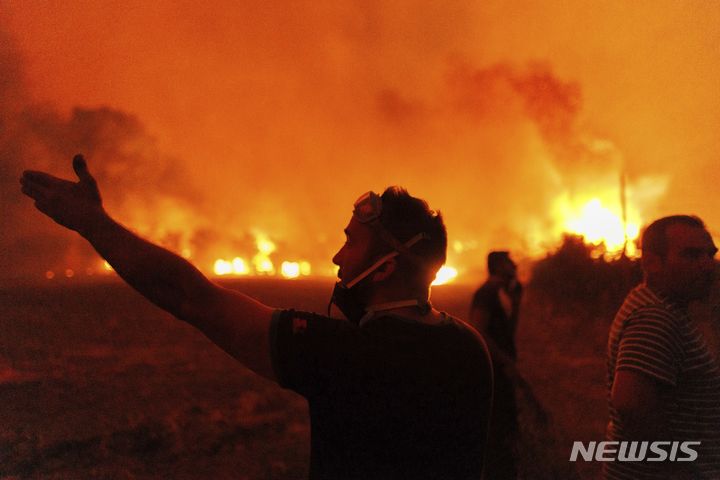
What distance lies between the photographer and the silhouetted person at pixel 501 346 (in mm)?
3793

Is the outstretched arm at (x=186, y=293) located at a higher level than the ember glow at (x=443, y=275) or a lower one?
lower

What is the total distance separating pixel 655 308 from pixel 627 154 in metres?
20.5

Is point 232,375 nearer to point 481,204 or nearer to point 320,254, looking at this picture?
point 481,204

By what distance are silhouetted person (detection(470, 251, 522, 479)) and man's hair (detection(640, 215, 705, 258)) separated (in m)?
1.50

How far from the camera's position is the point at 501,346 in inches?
187

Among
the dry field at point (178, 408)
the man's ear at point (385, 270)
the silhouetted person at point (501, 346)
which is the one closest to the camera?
the man's ear at point (385, 270)

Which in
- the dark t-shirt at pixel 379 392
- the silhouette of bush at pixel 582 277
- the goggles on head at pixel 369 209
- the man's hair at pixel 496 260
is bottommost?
the dark t-shirt at pixel 379 392

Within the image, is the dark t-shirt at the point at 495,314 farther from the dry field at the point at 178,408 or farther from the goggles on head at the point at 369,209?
the goggles on head at the point at 369,209

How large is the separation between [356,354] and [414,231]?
39 centimetres

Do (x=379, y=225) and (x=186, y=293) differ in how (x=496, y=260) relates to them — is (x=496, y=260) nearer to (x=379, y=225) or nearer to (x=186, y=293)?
(x=379, y=225)

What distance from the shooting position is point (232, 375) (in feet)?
34.7

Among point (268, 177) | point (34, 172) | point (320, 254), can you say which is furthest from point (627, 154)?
point (320, 254)

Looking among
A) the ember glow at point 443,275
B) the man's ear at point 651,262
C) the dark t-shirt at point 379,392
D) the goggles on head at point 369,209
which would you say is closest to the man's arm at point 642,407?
the man's ear at point 651,262

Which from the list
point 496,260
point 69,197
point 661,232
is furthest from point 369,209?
point 496,260
